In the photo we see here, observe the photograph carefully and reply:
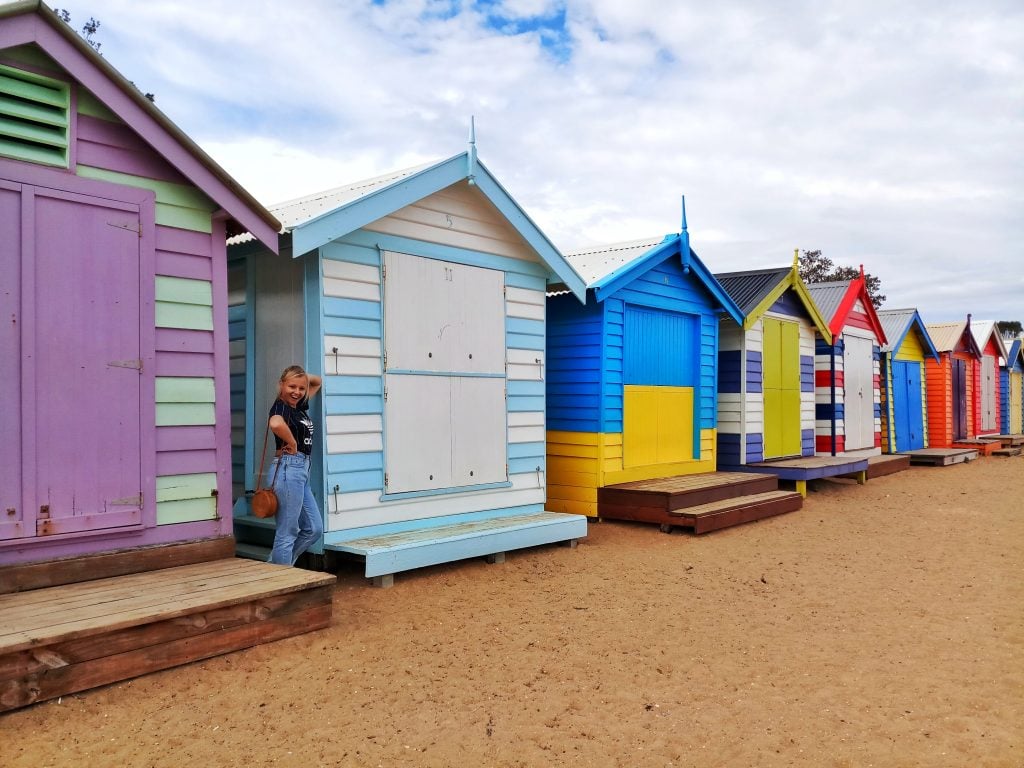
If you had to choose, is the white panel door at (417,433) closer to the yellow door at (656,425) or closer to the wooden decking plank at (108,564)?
the wooden decking plank at (108,564)

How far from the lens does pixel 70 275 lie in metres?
4.75

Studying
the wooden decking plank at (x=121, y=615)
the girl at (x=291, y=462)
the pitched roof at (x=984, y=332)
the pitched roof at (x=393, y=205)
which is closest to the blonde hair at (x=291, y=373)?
the girl at (x=291, y=462)

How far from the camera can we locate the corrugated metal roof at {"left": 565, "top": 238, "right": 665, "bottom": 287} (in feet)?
30.2

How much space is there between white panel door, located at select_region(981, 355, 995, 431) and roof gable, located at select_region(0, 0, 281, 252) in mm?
22827

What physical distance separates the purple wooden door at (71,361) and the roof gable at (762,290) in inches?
333

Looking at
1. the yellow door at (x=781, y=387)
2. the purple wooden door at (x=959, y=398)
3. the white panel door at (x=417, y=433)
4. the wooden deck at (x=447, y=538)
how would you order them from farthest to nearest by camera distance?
the purple wooden door at (x=959, y=398) < the yellow door at (x=781, y=387) < the white panel door at (x=417, y=433) < the wooden deck at (x=447, y=538)

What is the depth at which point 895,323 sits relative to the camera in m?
18.0

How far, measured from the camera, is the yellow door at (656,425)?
31.2 ft

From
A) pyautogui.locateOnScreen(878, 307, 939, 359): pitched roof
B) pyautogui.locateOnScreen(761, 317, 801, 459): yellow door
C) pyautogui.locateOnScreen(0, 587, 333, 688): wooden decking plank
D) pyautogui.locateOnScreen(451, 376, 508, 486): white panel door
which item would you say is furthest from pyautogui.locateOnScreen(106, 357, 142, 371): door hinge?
pyautogui.locateOnScreen(878, 307, 939, 359): pitched roof

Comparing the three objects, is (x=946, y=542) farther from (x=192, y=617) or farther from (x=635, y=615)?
(x=192, y=617)

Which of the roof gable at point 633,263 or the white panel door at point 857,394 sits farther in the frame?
the white panel door at point 857,394

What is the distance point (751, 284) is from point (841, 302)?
8.95 feet

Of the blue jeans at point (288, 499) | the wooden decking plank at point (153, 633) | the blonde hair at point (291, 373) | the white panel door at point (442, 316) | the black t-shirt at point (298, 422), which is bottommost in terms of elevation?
the wooden decking plank at point (153, 633)

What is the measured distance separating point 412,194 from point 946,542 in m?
6.61
